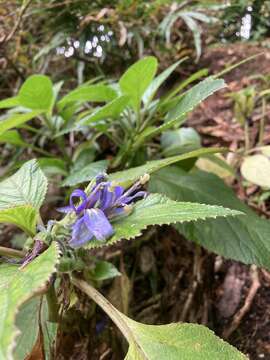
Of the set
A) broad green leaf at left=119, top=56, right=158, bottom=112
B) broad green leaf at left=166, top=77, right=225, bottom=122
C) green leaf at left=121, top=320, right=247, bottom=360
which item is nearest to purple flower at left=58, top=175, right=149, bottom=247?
green leaf at left=121, top=320, right=247, bottom=360

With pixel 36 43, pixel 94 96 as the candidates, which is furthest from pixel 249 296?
pixel 36 43

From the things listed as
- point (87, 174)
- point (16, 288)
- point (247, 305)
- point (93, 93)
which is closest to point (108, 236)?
point (16, 288)

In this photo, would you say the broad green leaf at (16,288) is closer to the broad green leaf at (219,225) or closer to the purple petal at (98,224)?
the purple petal at (98,224)

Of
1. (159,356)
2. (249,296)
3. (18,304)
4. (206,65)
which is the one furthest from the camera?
(206,65)

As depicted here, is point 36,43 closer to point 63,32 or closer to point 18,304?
point 63,32

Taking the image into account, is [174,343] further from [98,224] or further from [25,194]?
[25,194]

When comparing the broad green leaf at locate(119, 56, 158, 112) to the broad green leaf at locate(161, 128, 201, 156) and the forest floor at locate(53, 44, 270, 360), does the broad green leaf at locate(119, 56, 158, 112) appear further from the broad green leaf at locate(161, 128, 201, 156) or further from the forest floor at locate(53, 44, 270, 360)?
the forest floor at locate(53, 44, 270, 360)

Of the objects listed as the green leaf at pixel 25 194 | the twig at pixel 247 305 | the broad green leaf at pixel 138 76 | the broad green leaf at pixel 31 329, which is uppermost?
the broad green leaf at pixel 138 76

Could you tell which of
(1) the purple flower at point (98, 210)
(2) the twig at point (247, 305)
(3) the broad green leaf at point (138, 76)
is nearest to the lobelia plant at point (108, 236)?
(1) the purple flower at point (98, 210)
